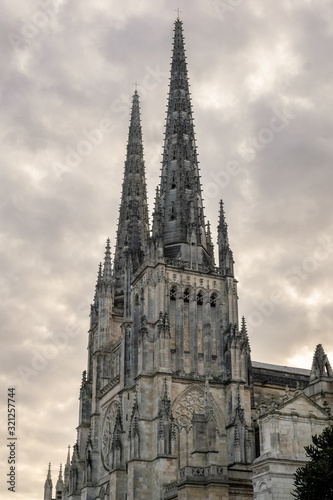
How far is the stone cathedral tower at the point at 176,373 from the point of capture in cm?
5141

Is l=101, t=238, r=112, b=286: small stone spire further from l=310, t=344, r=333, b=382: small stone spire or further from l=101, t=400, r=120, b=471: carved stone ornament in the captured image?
l=310, t=344, r=333, b=382: small stone spire

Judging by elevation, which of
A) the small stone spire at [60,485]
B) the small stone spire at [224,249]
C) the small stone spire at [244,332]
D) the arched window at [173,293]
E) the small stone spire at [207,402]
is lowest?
the small stone spire at [207,402]

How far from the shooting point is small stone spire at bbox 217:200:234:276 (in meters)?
63.0

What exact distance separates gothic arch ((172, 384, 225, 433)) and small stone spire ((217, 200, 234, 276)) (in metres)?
11.0

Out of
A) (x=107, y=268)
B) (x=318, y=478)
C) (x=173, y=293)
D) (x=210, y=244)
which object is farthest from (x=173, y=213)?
(x=318, y=478)

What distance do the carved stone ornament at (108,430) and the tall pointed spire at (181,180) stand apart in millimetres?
14097

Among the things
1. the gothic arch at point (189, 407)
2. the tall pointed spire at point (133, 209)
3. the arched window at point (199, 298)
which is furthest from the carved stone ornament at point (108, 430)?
the tall pointed spire at point (133, 209)

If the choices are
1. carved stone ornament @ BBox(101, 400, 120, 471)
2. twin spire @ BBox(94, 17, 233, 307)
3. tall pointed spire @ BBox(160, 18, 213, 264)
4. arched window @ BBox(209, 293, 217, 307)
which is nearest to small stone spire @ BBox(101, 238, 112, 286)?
twin spire @ BBox(94, 17, 233, 307)

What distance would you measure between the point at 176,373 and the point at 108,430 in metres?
10.9

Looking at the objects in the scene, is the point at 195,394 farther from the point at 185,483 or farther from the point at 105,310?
the point at 105,310

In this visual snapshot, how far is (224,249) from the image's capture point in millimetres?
63938

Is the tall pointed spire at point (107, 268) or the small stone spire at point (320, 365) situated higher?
the tall pointed spire at point (107, 268)

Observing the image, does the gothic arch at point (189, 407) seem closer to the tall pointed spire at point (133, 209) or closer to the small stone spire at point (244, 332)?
the small stone spire at point (244, 332)

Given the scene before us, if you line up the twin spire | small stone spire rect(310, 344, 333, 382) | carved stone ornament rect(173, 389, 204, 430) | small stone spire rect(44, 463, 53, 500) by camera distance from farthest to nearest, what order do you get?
small stone spire rect(44, 463, 53, 500), the twin spire, carved stone ornament rect(173, 389, 204, 430), small stone spire rect(310, 344, 333, 382)
